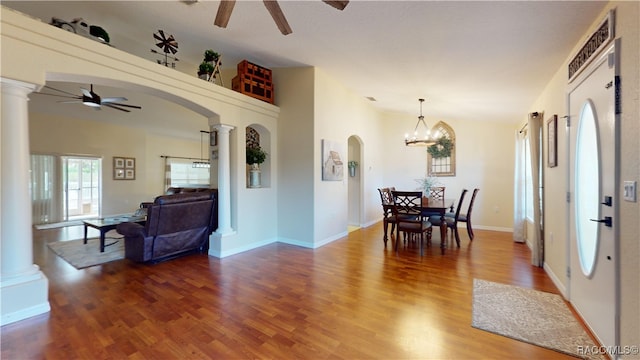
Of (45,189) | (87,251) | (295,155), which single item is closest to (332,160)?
(295,155)

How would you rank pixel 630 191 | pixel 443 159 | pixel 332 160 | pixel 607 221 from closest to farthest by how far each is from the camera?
pixel 630 191 → pixel 607 221 → pixel 332 160 → pixel 443 159

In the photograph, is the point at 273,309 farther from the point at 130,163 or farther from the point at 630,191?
the point at 130,163

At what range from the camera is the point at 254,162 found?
4.64m

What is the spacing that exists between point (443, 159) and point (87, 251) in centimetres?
750

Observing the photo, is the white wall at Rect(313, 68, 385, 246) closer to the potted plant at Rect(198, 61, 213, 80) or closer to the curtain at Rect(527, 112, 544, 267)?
the potted plant at Rect(198, 61, 213, 80)

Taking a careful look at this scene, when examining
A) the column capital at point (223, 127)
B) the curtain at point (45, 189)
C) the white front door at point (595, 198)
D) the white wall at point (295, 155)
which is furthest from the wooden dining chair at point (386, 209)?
the curtain at point (45, 189)

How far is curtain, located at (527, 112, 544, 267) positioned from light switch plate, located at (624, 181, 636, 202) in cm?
221

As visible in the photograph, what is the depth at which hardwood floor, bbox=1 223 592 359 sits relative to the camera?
6.01 ft

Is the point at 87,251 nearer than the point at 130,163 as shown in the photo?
Yes

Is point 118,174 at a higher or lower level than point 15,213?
higher

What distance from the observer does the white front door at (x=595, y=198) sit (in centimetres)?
172

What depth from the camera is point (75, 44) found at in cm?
243

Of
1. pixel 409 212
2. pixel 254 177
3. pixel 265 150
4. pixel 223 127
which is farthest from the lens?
pixel 265 150

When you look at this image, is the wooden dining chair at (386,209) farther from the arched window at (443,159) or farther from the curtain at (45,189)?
the curtain at (45,189)
